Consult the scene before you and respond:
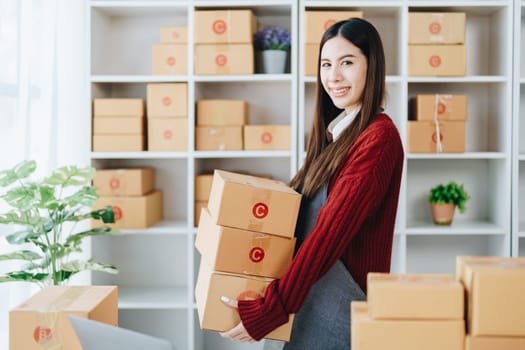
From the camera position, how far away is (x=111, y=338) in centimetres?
119

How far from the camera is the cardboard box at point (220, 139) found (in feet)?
10.0

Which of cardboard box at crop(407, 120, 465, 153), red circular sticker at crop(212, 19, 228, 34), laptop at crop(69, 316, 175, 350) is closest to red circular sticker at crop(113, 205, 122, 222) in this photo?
red circular sticker at crop(212, 19, 228, 34)

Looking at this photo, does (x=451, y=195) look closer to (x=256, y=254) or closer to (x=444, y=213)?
(x=444, y=213)

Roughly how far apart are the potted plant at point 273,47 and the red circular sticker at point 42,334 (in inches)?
77.2

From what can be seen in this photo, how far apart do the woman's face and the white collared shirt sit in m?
0.03

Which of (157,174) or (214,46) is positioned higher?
(214,46)

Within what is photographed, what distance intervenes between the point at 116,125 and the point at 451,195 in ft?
5.42

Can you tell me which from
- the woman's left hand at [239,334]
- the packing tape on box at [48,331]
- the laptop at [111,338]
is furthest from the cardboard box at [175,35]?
the laptop at [111,338]

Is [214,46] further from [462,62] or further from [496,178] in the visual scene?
[496,178]

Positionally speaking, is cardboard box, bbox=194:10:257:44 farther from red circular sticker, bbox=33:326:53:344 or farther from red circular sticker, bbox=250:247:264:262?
red circular sticker, bbox=33:326:53:344

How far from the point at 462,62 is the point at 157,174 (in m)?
1.62

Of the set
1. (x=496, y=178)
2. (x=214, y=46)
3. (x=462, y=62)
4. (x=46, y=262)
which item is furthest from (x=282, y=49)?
(x=46, y=262)

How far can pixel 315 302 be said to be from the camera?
1658mm

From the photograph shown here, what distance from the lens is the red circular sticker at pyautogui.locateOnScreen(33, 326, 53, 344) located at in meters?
1.40
